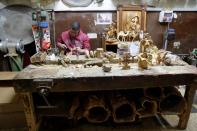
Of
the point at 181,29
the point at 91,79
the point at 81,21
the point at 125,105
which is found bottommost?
the point at 125,105

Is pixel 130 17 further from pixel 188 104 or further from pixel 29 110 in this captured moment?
pixel 29 110

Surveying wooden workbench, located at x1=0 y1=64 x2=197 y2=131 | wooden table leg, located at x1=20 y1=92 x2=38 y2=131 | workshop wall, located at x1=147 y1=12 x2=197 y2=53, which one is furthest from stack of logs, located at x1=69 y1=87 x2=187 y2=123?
workshop wall, located at x1=147 y1=12 x2=197 y2=53

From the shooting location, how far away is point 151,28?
11.4 ft

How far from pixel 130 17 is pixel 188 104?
6.03 feet

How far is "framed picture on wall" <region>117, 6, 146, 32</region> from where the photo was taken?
3248 millimetres

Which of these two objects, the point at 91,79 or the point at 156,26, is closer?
the point at 91,79

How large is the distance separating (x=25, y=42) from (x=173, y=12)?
2651mm

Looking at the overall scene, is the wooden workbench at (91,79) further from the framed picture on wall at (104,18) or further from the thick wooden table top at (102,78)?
the framed picture on wall at (104,18)

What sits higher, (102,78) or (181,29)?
(181,29)

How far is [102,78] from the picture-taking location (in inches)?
69.4

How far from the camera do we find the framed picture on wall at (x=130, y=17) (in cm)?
325

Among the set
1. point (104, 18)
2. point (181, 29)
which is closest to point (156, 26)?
Result: point (181, 29)

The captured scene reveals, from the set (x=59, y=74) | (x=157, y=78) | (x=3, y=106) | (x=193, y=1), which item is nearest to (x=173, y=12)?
(x=193, y=1)

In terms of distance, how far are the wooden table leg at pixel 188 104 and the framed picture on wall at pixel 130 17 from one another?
5.26 feet
